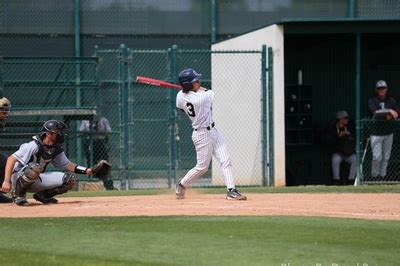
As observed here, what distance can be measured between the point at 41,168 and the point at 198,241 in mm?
3890

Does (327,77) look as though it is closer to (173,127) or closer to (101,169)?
(173,127)

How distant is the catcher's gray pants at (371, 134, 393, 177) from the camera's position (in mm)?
19500

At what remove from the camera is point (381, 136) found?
19.7 meters

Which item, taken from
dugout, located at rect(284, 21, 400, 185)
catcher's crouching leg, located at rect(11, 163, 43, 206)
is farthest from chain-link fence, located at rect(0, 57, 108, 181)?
catcher's crouching leg, located at rect(11, 163, 43, 206)

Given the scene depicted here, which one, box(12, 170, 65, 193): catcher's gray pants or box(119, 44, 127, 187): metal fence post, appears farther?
box(119, 44, 127, 187): metal fence post

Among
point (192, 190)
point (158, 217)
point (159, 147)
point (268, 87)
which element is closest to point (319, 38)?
point (268, 87)

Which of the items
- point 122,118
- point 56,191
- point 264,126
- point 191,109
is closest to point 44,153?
point 56,191

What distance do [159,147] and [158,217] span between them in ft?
30.9

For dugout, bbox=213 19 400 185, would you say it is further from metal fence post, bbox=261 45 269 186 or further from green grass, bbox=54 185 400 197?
green grass, bbox=54 185 400 197

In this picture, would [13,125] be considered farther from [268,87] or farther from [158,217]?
[158,217]

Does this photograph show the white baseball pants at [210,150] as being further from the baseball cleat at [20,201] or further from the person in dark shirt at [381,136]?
the person in dark shirt at [381,136]

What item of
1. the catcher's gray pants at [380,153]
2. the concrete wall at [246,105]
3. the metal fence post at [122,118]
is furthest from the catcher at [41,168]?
the catcher's gray pants at [380,153]

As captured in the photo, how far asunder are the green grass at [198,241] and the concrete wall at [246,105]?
7.66 meters

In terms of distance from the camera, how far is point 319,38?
69.7ft
